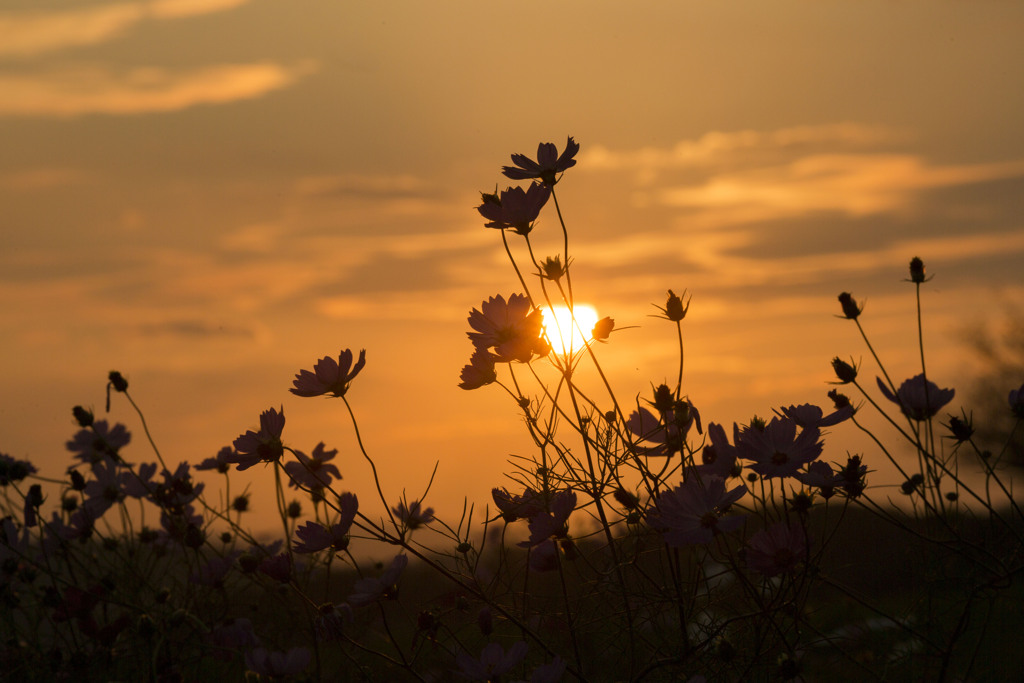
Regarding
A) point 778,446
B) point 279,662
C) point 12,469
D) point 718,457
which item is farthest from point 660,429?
point 12,469

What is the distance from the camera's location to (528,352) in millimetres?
1337

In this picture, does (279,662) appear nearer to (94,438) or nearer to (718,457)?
(718,457)

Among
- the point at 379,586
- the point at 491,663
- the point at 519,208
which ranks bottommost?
the point at 491,663

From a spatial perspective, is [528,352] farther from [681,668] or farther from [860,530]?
[860,530]

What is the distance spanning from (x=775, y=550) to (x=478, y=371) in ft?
1.77

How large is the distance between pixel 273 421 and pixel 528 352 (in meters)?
0.47

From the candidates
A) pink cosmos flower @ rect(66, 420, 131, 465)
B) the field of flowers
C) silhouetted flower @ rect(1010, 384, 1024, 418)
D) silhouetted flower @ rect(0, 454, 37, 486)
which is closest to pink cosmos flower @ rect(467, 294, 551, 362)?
the field of flowers

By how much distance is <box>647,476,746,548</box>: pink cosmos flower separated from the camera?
46.1 inches

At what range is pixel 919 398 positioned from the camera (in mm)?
1586

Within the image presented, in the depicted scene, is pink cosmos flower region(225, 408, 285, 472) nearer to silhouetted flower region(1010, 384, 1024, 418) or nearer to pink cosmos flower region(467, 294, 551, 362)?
pink cosmos flower region(467, 294, 551, 362)

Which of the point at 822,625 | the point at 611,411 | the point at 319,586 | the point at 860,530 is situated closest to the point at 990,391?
the point at 860,530

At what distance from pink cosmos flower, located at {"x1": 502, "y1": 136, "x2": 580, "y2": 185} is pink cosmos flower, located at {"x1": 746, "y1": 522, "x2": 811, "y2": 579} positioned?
27.6 inches

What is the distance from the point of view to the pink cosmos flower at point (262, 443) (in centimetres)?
140

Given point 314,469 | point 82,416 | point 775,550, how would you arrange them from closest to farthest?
point 775,550, point 314,469, point 82,416
